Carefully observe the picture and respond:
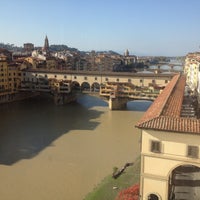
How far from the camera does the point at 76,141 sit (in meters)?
24.2

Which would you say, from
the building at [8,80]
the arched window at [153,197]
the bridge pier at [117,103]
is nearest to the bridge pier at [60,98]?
the building at [8,80]

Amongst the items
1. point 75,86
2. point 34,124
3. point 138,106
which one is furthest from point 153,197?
point 75,86

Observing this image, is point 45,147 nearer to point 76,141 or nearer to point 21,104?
point 76,141

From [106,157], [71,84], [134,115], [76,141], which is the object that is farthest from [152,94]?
[106,157]

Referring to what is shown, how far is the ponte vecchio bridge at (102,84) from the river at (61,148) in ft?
6.07

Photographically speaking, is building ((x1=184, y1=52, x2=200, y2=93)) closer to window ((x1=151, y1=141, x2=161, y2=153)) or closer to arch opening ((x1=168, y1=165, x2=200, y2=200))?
arch opening ((x1=168, y1=165, x2=200, y2=200))

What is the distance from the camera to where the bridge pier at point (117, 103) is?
3703 centimetres

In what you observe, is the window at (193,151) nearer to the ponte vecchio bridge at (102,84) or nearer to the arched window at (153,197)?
the arched window at (153,197)

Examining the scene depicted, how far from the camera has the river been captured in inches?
640

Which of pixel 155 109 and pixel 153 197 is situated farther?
pixel 155 109

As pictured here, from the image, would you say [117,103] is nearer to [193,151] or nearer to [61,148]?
[61,148]

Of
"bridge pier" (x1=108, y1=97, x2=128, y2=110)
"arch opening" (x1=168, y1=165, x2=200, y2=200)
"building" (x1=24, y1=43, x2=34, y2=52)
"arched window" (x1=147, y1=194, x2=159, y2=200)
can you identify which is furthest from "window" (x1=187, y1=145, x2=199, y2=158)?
"building" (x1=24, y1=43, x2=34, y2=52)

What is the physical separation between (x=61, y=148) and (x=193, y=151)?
12202 mm

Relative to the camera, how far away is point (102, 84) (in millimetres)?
40219
